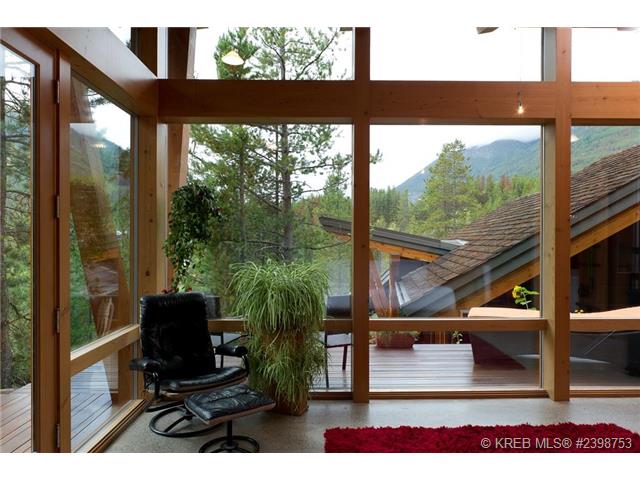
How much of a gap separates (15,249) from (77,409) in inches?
50.9

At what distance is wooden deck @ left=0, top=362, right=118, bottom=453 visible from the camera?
2.23 m

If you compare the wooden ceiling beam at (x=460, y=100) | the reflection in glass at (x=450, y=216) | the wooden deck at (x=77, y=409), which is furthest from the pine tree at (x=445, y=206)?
the wooden deck at (x=77, y=409)

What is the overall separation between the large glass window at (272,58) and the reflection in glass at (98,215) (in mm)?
1043

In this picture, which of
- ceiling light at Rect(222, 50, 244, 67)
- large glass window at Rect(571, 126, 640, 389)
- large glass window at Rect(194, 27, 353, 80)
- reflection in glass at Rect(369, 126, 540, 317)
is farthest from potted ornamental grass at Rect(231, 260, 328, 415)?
large glass window at Rect(571, 126, 640, 389)

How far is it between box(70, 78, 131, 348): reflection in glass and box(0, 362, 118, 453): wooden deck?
0.32 meters

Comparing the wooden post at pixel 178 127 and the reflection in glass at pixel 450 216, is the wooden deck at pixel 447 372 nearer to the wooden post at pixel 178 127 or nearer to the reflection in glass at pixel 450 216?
the reflection in glass at pixel 450 216

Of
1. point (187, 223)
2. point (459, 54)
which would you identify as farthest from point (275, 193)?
point (459, 54)

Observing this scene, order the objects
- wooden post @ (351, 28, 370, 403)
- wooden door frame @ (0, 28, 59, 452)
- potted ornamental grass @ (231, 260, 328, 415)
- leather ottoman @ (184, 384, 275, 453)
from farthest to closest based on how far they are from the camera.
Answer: wooden post @ (351, 28, 370, 403)
potted ornamental grass @ (231, 260, 328, 415)
leather ottoman @ (184, 384, 275, 453)
wooden door frame @ (0, 28, 59, 452)

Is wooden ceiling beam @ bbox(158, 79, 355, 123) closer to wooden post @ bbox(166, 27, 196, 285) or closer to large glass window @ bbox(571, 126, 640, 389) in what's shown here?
wooden post @ bbox(166, 27, 196, 285)

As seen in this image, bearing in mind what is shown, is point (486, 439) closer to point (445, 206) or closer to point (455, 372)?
point (455, 372)

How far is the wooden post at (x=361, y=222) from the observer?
3.98 meters

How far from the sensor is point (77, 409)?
9.68ft
